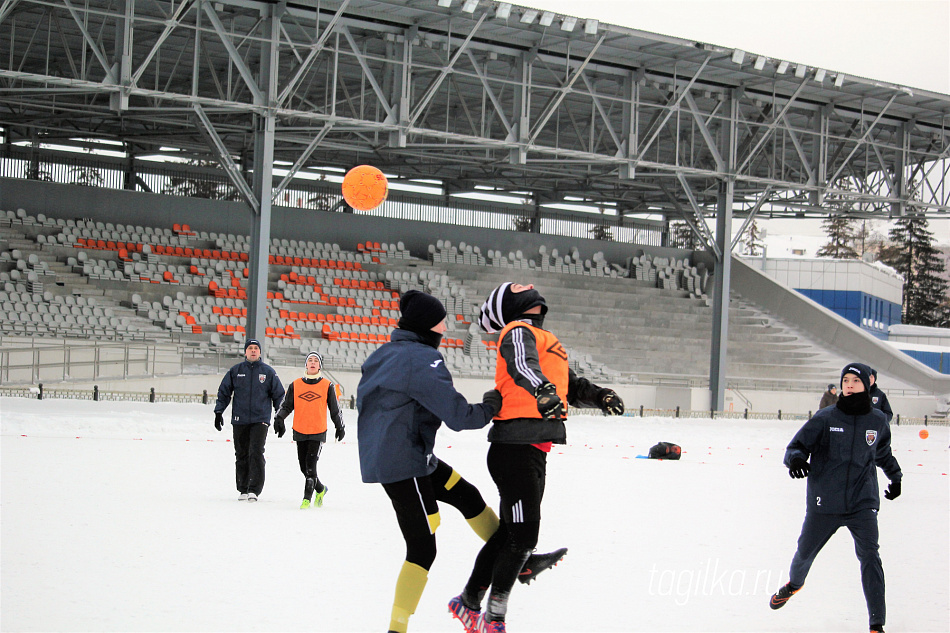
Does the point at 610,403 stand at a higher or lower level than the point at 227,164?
lower

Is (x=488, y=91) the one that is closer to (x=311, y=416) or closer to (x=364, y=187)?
(x=364, y=187)

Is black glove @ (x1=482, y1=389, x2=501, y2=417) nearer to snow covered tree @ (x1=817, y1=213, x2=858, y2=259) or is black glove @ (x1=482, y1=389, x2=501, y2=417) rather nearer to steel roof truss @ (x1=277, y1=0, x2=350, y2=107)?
steel roof truss @ (x1=277, y1=0, x2=350, y2=107)

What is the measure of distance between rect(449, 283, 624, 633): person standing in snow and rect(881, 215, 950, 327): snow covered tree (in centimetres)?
8862

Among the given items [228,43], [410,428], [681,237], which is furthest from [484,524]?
[681,237]

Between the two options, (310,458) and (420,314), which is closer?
(420,314)

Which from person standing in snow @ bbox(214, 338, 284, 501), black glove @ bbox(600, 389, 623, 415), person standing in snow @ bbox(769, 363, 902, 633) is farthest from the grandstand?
person standing in snow @ bbox(769, 363, 902, 633)

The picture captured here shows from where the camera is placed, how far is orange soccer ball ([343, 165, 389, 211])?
719 inches

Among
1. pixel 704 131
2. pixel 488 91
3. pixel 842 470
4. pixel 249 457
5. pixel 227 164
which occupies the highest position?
pixel 488 91

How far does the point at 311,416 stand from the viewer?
9383mm

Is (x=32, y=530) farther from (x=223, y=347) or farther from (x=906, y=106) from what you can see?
(x=906, y=106)

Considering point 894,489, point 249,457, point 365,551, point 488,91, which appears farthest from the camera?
point 488,91

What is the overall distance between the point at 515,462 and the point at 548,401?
46cm

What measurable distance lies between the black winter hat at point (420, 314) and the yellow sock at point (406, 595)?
3.82 ft

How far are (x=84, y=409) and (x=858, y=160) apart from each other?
30.5 meters
